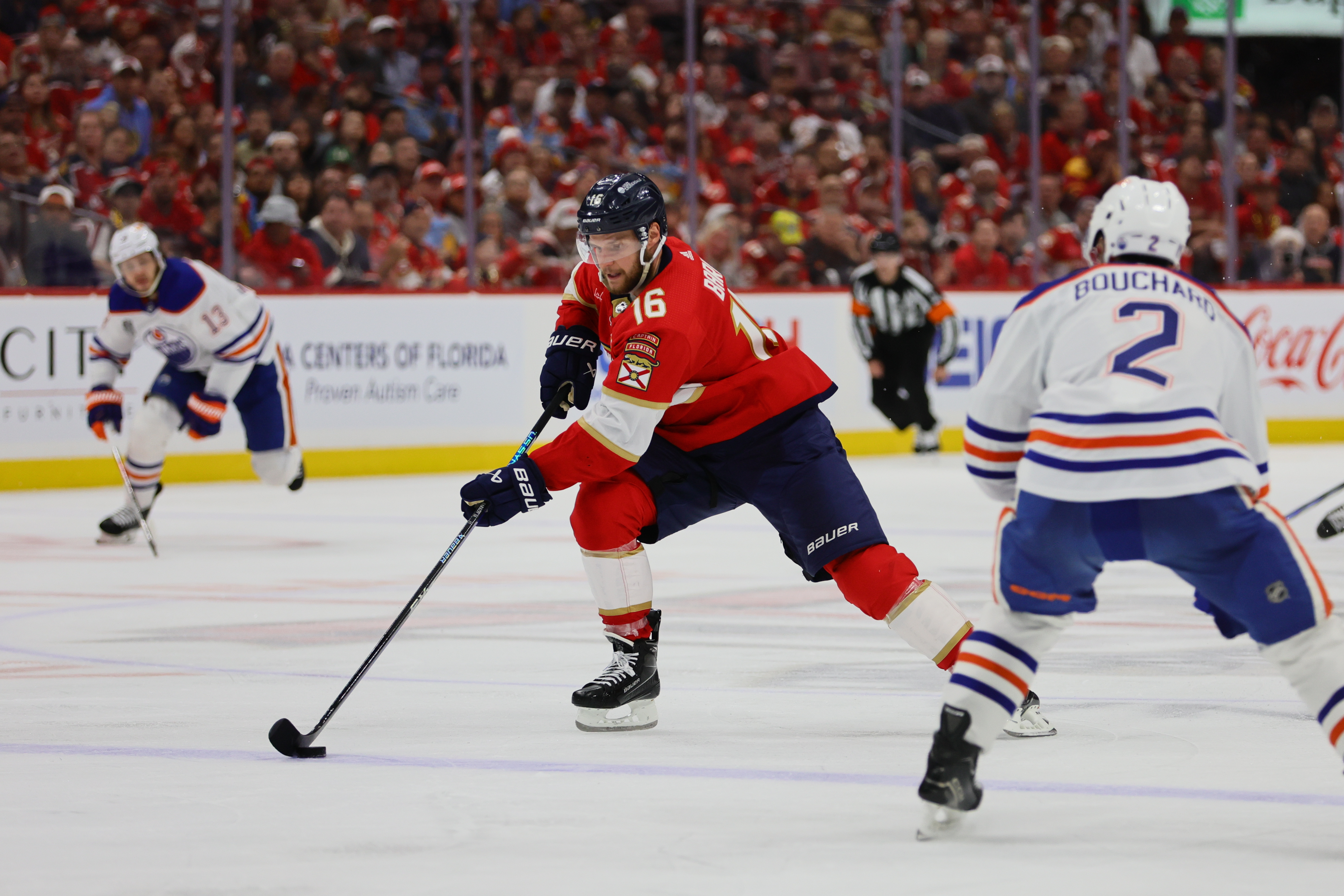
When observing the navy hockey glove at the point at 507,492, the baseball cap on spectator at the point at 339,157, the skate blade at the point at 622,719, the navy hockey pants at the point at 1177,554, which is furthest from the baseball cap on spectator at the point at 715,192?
the navy hockey pants at the point at 1177,554

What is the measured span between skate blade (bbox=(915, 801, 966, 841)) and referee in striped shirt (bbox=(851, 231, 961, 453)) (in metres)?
9.04

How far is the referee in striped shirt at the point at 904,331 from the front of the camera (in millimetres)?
11789

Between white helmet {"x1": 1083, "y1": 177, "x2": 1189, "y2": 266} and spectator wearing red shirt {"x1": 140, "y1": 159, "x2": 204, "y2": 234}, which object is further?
spectator wearing red shirt {"x1": 140, "y1": 159, "x2": 204, "y2": 234}

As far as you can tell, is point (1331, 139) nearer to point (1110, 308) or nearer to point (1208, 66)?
point (1208, 66)

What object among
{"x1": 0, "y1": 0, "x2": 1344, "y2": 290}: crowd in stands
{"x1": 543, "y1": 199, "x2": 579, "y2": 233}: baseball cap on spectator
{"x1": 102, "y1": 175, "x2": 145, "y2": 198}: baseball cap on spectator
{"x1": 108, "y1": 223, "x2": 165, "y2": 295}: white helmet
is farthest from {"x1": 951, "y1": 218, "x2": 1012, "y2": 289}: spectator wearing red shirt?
{"x1": 108, "y1": 223, "x2": 165, "y2": 295}: white helmet

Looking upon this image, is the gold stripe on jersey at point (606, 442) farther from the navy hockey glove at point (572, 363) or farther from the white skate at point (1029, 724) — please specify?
the white skate at point (1029, 724)

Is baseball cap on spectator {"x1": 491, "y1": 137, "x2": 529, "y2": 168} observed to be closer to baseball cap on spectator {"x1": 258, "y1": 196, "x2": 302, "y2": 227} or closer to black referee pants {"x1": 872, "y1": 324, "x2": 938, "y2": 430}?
baseball cap on spectator {"x1": 258, "y1": 196, "x2": 302, "y2": 227}

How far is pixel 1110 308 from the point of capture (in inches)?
110

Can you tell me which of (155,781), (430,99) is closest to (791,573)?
(155,781)

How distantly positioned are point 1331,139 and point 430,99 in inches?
272

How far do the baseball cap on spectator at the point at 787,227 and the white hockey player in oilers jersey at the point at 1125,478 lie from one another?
30.6ft

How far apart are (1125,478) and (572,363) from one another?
1.69 m

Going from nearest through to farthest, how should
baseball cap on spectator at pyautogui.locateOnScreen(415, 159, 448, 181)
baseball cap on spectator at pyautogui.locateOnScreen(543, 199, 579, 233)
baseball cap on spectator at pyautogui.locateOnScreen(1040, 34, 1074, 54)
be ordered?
baseball cap on spectator at pyautogui.locateOnScreen(415, 159, 448, 181) → baseball cap on spectator at pyautogui.locateOnScreen(543, 199, 579, 233) → baseball cap on spectator at pyautogui.locateOnScreen(1040, 34, 1074, 54)

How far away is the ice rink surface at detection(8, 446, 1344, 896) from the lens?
269 cm
